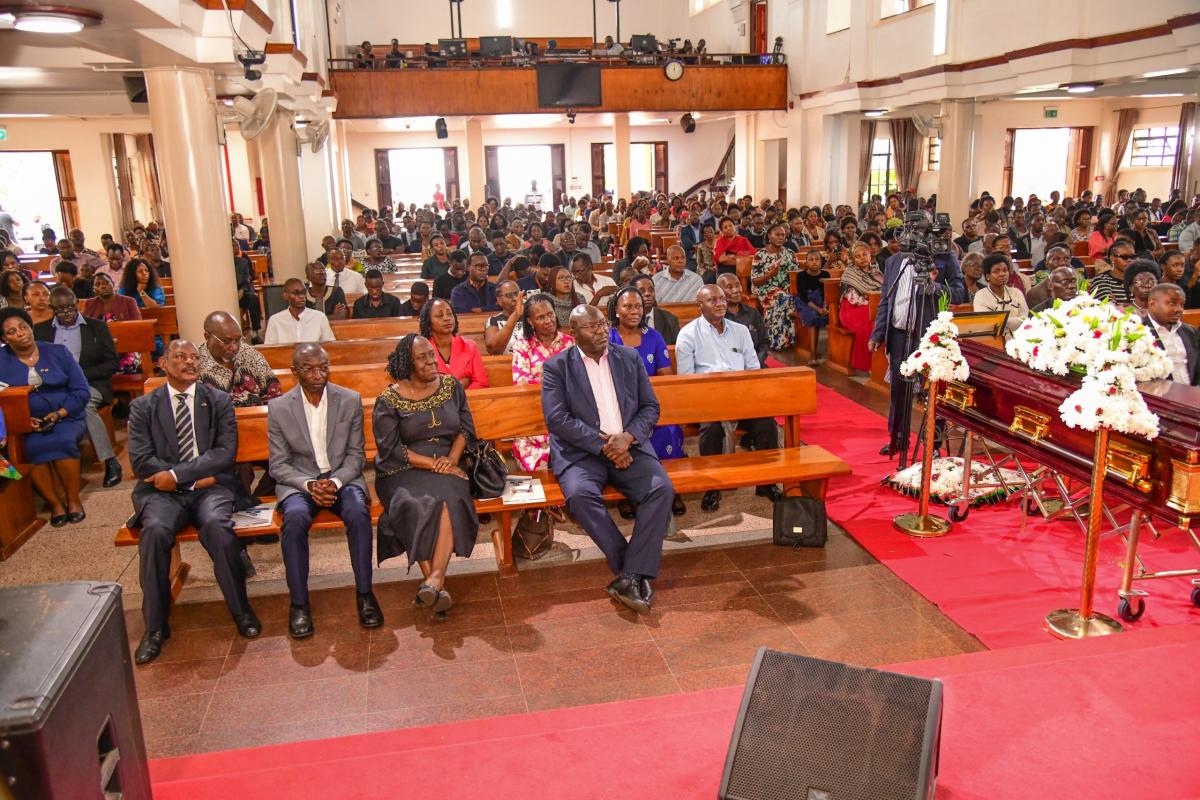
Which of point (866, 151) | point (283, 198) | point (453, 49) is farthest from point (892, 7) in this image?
point (283, 198)

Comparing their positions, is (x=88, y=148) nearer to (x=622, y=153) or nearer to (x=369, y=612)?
(x=622, y=153)

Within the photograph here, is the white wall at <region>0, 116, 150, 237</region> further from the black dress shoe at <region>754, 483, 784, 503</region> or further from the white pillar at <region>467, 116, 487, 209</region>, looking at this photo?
the black dress shoe at <region>754, 483, 784, 503</region>

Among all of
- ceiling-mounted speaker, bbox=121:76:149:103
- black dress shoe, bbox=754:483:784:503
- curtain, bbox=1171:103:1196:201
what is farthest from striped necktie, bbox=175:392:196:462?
curtain, bbox=1171:103:1196:201

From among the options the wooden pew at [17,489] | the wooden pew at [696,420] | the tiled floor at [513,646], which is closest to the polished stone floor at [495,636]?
the tiled floor at [513,646]

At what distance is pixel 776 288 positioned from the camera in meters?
9.61

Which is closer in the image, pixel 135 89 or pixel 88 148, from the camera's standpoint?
pixel 135 89

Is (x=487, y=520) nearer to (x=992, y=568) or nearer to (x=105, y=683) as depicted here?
(x=992, y=568)

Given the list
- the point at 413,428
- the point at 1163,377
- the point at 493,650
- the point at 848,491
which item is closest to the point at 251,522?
the point at 413,428

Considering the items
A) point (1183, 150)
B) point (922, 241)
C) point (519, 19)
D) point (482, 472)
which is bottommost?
point (482, 472)

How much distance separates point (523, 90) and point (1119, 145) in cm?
1343

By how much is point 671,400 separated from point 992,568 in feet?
6.31

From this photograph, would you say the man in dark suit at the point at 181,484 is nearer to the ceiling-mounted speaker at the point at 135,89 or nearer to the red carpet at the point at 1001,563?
the red carpet at the point at 1001,563

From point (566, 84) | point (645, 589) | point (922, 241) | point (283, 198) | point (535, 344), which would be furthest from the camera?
point (566, 84)

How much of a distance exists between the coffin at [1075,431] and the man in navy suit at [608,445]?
1.71 meters
